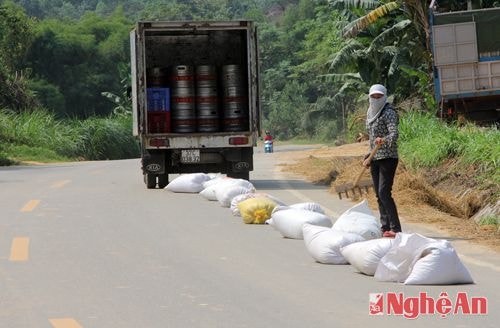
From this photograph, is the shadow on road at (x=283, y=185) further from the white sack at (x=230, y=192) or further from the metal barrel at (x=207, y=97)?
the white sack at (x=230, y=192)

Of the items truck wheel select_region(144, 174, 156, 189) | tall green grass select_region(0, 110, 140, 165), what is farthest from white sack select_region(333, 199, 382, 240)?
tall green grass select_region(0, 110, 140, 165)

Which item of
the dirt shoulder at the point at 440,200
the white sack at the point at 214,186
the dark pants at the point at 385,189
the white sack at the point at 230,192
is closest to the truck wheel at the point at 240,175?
the dirt shoulder at the point at 440,200

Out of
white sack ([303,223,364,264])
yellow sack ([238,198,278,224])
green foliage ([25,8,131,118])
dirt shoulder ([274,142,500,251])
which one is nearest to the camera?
white sack ([303,223,364,264])

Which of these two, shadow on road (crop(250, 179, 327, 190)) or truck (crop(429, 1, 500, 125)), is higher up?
truck (crop(429, 1, 500, 125))

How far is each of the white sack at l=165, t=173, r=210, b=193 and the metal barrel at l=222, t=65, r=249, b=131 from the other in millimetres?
2105

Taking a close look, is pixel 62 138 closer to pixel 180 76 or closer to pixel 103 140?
pixel 103 140

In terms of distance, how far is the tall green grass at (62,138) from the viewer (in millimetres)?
47469

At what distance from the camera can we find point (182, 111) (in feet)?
73.0

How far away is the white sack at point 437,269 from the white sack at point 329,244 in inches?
57.9

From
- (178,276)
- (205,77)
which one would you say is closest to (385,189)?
(178,276)

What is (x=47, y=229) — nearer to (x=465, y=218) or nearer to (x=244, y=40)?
(x=465, y=218)

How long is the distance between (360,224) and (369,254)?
188cm

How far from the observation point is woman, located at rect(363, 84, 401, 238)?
12.6 metres

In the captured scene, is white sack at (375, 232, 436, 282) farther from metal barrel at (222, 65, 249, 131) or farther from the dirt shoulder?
metal barrel at (222, 65, 249, 131)
